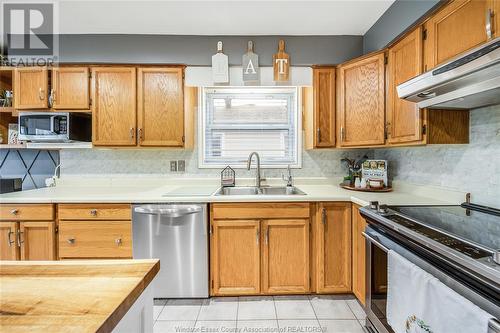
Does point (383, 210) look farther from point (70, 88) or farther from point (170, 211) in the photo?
point (70, 88)

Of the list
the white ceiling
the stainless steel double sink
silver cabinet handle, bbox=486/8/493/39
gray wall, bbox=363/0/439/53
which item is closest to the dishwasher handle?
the stainless steel double sink

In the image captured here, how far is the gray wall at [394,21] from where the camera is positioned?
1742 mm

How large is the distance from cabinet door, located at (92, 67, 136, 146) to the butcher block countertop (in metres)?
1.89

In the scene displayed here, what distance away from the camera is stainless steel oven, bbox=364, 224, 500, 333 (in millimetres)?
833

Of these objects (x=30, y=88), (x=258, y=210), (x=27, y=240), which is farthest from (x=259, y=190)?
(x=30, y=88)

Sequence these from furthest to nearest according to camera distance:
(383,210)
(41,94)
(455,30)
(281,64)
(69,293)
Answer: (281,64) → (41,94) → (383,210) → (455,30) → (69,293)

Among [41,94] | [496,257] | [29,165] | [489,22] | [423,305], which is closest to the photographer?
[496,257]

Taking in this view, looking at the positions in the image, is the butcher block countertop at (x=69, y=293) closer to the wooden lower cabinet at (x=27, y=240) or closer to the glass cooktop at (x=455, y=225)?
the glass cooktop at (x=455, y=225)

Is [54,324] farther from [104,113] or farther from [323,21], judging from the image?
[323,21]

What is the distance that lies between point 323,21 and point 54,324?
2.75 m

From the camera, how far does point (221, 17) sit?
2.30 metres

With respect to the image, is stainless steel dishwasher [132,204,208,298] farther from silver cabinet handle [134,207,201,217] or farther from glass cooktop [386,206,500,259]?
glass cooktop [386,206,500,259]

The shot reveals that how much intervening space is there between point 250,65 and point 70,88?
176 cm

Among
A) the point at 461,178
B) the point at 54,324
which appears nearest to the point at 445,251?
the point at 461,178
